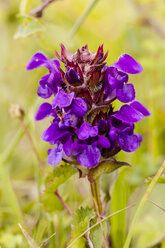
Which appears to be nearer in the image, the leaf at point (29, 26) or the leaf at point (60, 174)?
the leaf at point (60, 174)

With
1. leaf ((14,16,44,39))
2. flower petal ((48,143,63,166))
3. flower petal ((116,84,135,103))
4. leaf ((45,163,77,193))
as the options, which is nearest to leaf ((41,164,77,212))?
leaf ((45,163,77,193))

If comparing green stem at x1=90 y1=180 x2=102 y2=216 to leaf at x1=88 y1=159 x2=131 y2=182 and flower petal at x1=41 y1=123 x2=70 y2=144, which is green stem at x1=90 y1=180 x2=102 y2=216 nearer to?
leaf at x1=88 y1=159 x2=131 y2=182

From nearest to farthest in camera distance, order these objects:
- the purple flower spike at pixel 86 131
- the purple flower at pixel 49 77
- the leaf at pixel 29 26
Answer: the purple flower spike at pixel 86 131, the purple flower at pixel 49 77, the leaf at pixel 29 26

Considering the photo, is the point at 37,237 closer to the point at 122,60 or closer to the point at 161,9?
the point at 122,60

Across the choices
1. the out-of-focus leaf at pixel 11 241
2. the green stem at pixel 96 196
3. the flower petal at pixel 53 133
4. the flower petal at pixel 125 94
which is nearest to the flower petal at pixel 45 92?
the flower petal at pixel 53 133

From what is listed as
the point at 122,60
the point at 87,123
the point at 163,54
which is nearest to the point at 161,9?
the point at 163,54

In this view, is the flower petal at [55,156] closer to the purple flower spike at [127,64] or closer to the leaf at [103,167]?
the leaf at [103,167]

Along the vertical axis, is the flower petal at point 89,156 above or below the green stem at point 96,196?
above
